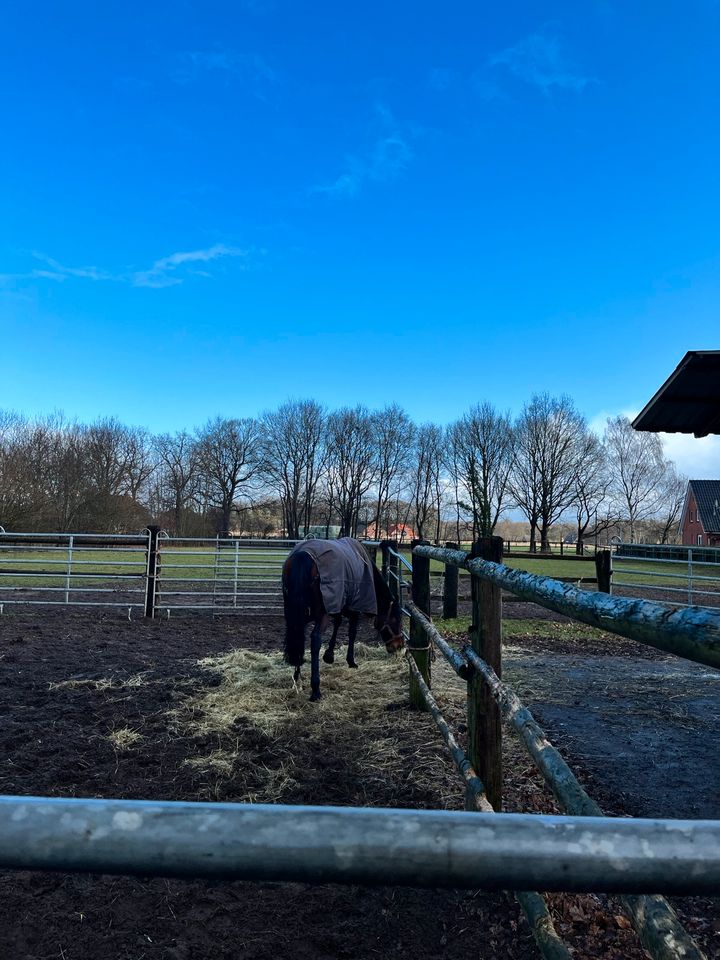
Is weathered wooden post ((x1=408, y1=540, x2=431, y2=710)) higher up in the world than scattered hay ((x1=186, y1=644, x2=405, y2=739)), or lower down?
higher up

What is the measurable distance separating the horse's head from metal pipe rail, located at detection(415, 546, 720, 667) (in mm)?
4038

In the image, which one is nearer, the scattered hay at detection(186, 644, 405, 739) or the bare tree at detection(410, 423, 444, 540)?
the scattered hay at detection(186, 644, 405, 739)

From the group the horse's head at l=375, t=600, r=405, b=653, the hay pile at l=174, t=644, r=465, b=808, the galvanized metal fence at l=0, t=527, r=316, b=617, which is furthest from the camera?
the galvanized metal fence at l=0, t=527, r=316, b=617

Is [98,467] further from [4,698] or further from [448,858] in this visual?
[448,858]

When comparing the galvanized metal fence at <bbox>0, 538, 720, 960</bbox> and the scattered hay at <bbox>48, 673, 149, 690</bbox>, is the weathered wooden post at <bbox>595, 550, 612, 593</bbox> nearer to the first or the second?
the scattered hay at <bbox>48, 673, 149, 690</bbox>

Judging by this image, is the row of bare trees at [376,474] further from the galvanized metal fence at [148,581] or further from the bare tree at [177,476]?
the galvanized metal fence at [148,581]

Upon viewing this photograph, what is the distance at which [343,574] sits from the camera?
506cm

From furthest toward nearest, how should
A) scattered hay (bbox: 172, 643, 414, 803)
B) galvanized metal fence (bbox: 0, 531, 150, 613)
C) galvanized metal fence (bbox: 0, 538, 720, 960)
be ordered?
galvanized metal fence (bbox: 0, 531, 150, 613) → scattered hay (bbox: 172, 643, 414, 803) → galvanized metal fence (bbox: 0, 538, 720, 960)

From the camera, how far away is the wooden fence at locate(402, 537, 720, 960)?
2.89ft

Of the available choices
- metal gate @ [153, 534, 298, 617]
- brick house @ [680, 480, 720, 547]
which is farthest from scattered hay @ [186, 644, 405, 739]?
brick house @ [680, 480, 720, 547]

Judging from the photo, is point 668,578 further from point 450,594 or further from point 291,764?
point 291,764

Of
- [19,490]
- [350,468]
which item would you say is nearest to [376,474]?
[350,468]

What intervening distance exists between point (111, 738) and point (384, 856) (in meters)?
3.74

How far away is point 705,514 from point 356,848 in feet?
151
